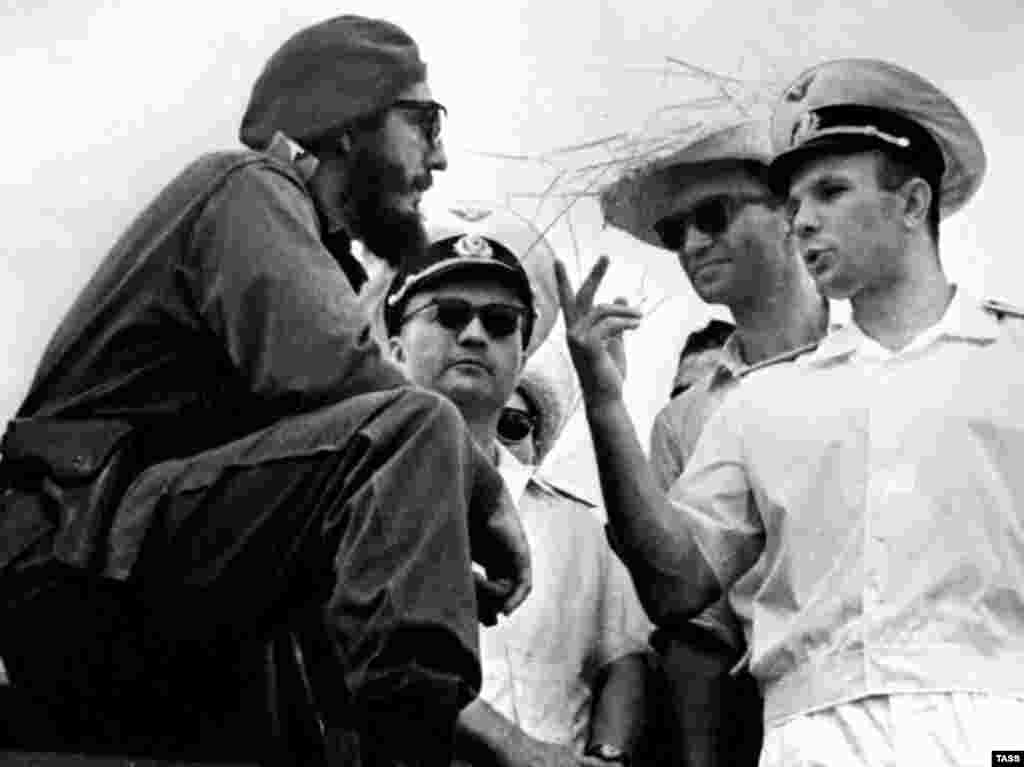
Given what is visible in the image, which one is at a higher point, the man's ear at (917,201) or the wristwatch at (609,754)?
the man's ear at (917,201)

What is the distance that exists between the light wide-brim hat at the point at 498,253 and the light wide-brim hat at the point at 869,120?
0.71m

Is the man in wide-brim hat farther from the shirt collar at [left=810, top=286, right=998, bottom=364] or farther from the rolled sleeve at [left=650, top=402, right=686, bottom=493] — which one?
the shirt collar at [left=810, top=286, right=998, bottom=364]

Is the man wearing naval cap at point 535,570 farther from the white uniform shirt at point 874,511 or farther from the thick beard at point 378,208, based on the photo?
the thick beard at point 378,208

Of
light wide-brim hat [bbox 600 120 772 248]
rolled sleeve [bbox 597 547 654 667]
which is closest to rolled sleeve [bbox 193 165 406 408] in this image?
rolled sleeve [bbox 597 547 654 667]

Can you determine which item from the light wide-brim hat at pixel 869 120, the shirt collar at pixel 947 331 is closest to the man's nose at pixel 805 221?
the light wide-brim hat at pixel 869 120

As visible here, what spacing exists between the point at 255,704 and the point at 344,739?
0.95ft

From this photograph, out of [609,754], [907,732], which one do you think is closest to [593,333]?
[609,754]

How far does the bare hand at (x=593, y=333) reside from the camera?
20.9 feet

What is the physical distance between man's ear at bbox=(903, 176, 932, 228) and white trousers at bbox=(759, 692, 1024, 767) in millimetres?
1357

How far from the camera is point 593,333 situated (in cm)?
641

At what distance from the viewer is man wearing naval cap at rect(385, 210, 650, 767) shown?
6371 mm

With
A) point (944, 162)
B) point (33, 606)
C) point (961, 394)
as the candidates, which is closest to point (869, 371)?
point (961, 394)

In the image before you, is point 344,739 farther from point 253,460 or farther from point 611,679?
point 611,679

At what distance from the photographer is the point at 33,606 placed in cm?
540
